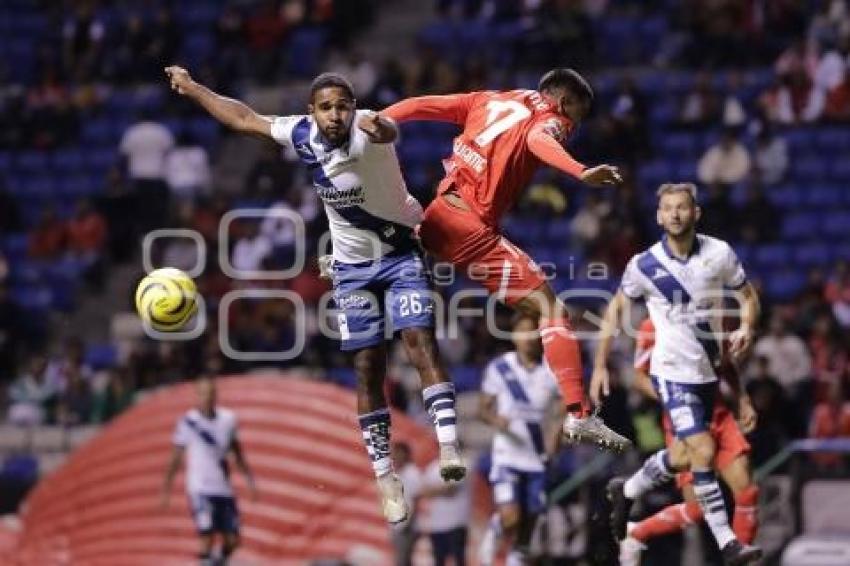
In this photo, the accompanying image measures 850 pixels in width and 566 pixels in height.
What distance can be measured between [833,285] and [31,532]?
912cm

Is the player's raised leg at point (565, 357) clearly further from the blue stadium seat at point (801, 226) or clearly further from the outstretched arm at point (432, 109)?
the blue stadium seat at point (801, 226)

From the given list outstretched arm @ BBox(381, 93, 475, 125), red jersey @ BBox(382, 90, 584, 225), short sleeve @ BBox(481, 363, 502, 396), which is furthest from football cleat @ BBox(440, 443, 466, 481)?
short sleeve @ BBox(481, 363, 502, 396)

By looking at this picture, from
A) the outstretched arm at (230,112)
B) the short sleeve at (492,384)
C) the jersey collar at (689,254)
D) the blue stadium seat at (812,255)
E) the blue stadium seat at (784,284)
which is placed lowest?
the short sleeve at (492,384)

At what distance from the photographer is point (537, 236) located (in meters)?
25.3

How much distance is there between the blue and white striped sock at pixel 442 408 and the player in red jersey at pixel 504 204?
2.61 ft

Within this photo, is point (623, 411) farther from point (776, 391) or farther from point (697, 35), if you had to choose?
point (697, 35)

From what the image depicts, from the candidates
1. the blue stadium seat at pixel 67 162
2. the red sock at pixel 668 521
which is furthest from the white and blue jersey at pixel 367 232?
the blue stadium seat at pixel 67 162

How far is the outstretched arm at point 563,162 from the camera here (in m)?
12.7

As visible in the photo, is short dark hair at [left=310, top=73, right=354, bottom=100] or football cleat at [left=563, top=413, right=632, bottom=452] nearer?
short dark hair at [left=310, top=73, right=354, bottom=100]

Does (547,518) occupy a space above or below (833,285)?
below

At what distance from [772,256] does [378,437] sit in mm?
10859

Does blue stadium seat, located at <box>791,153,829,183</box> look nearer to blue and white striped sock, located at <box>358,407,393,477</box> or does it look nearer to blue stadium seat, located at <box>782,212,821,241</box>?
blue stadium seat, located at <box>782,212,821,241</box>

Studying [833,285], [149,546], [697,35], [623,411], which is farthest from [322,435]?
[697,35]

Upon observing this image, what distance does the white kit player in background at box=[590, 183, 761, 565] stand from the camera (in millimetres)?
15422
